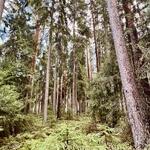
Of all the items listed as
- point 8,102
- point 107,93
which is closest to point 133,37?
point 107,93

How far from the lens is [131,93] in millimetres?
8430

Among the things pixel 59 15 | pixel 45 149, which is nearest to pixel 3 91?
pixel 45 149

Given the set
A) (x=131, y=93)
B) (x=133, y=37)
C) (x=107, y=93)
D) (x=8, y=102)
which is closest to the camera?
(x=131, y=93)

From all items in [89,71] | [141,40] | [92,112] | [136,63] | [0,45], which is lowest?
[92,112]

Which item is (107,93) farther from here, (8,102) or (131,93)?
(8,102)

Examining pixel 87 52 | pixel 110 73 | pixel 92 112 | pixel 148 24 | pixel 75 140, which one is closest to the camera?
pixel 75 140

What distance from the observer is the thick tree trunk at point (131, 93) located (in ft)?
26.1

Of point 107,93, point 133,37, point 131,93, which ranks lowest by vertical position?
point 131,93

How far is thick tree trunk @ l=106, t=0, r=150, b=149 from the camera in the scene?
796 cm

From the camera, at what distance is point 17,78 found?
1354 centimetres

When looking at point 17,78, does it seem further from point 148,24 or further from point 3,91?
point 148,24

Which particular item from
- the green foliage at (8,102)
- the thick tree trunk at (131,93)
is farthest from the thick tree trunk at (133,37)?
the green foliage at (8,102)

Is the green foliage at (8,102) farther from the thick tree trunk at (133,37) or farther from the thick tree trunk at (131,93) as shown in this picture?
the thick tree trunk at (133,37)

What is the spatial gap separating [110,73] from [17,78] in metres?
4.69
